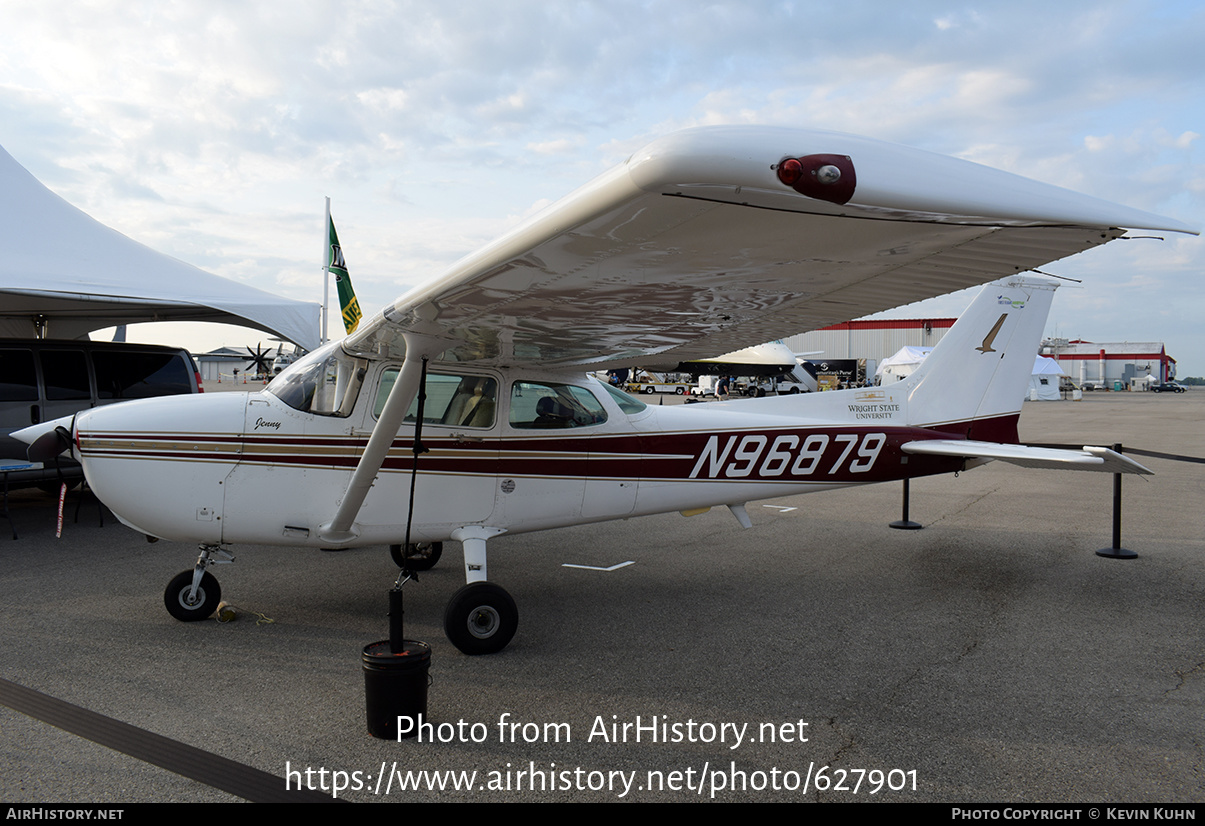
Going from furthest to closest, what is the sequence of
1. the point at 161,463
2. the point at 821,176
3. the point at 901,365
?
the point at 901,365
the point at 161,463
the point at 821,176

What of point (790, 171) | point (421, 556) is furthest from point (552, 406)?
point (790, 171)

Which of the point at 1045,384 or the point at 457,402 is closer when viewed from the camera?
the point at 457,402

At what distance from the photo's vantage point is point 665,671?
13.0ft

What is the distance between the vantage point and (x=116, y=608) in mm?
4961

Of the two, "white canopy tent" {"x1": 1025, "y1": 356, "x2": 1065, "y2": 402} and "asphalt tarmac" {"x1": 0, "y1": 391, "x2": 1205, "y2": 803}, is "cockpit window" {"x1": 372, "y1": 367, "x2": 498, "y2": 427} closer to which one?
"asphalt tarmac" {"x1": 0, "y1": 391, "x2": 1205, "y2": 803}

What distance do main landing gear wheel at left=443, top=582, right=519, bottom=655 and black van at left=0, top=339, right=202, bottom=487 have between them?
597cm

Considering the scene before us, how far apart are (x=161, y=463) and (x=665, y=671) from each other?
3199 mm

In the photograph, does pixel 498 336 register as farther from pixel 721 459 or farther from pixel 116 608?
pixel 116 608

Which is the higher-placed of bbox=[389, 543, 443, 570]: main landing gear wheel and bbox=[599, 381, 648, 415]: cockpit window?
bbox=[599, 381, 648, 415]: cockpit window

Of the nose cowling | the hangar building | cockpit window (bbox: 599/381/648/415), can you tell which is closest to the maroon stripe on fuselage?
the nose cowling

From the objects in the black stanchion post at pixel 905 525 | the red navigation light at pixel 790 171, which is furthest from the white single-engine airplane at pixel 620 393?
the black stanchion post at pixel 905 525

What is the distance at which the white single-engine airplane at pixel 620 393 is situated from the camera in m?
1.90

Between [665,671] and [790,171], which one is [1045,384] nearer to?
[665,671]

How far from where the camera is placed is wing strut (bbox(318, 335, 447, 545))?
149 inches
